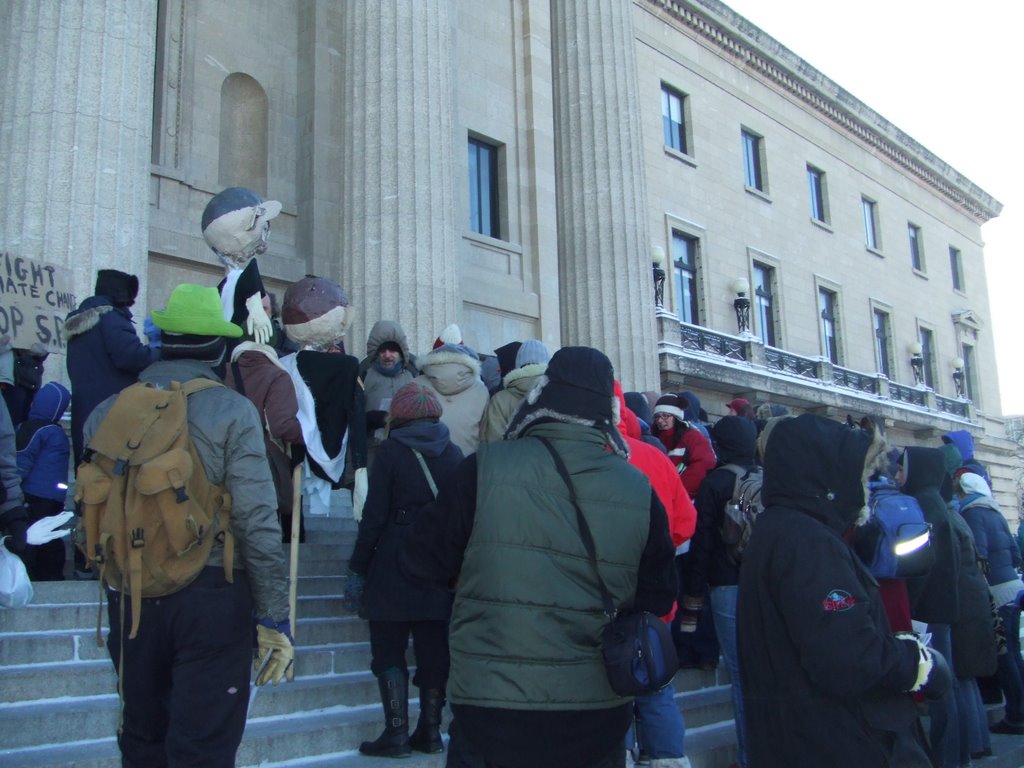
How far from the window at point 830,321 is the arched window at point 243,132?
2061 cm

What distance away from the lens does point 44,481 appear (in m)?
6.62

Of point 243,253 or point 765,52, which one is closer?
point 243,253

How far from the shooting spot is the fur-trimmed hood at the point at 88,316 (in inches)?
215

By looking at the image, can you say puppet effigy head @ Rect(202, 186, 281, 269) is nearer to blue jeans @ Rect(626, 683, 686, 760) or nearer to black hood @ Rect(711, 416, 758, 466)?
black hood @ Rect(711, 416, 758, 466)

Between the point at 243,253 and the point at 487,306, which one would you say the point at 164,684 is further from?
the point at 487,306

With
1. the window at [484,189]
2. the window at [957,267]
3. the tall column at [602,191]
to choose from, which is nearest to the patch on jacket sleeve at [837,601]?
the tall column at [602,191]

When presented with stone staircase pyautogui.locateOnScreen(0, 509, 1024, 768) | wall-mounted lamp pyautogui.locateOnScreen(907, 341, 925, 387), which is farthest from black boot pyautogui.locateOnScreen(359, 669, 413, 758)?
→ wall-mounted lamp pyautogui.locateOnScreen(907, 341, 925, 387)

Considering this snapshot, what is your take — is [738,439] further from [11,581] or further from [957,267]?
[957,267]

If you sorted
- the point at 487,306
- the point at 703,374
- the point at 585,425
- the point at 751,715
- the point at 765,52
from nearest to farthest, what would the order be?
the point at 585,425
the point at 751,715
the point at 487,306
the point at 703,374
the point at 765,52

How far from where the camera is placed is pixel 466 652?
294cm

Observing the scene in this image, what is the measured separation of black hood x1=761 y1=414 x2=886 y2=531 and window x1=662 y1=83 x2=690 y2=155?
21.9 meters

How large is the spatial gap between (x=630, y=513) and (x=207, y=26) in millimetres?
11443

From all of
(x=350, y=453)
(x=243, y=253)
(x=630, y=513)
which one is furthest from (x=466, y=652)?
(x=243, y=253)

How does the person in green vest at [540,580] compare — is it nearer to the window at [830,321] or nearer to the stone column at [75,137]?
the stone column at [75,137]
